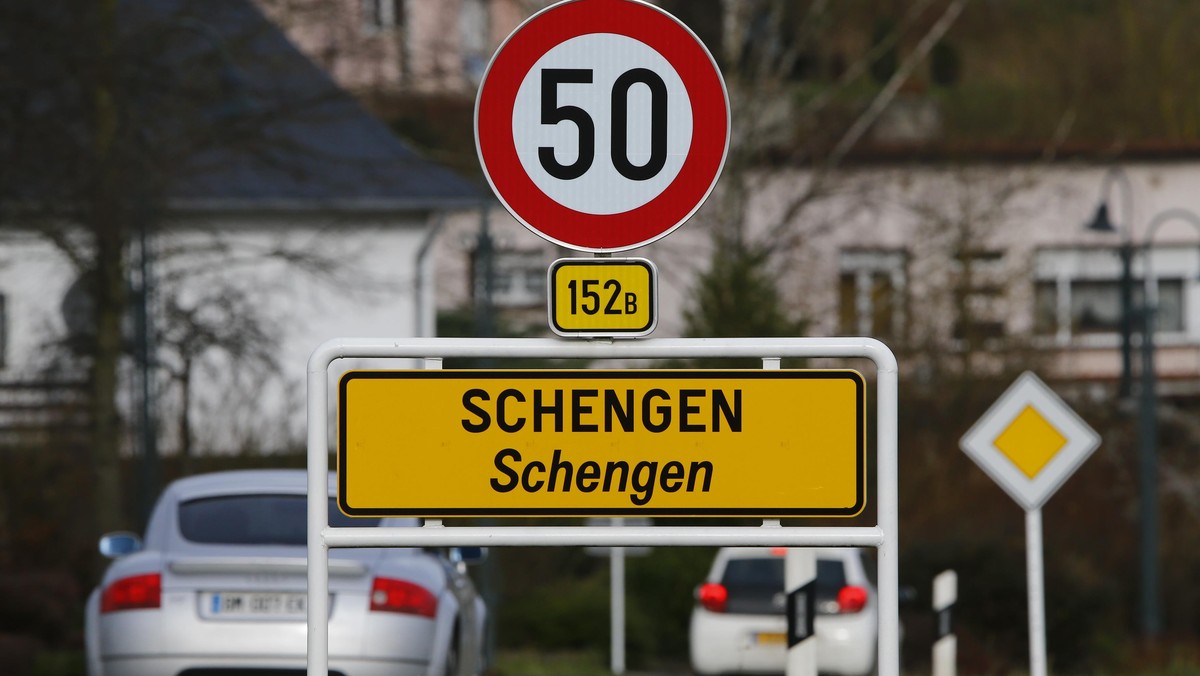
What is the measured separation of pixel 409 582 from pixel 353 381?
545 cm

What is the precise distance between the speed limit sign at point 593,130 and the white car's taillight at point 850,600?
13.1 metres

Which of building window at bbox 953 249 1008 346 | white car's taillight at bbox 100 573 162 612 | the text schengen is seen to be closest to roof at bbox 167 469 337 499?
white car's taillight at bbox 100 573 162 612

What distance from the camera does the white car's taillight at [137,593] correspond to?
949cm

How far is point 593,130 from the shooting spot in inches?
170

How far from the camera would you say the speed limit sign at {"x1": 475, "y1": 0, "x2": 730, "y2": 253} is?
4324mm

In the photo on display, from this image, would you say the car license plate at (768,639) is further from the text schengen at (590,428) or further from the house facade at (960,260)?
the text schengen at (590,428)

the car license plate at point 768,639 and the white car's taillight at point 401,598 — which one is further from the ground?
the white car's taillight at point 401,598

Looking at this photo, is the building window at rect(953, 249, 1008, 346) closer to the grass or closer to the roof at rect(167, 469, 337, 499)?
the grass

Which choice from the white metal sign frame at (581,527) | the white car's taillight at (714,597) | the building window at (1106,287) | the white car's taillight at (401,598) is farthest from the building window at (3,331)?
the building window at (1106,287)

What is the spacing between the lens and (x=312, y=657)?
431 cm

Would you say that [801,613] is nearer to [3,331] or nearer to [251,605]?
[251,605]

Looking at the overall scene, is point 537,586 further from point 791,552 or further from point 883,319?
point 791,552

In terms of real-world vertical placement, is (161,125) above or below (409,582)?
above

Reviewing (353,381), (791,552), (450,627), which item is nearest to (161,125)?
(450,627)
